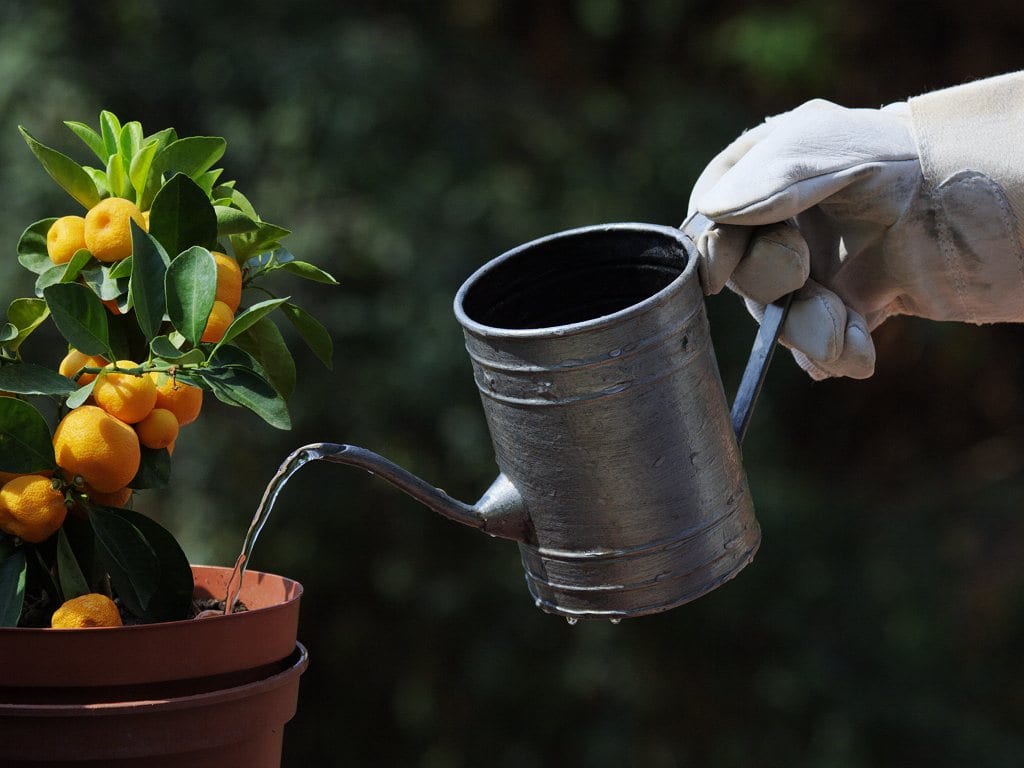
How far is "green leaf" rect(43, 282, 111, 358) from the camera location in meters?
0.67

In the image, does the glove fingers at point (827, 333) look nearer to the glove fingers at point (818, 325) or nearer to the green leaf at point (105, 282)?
the glove fingers at point (818, 325)

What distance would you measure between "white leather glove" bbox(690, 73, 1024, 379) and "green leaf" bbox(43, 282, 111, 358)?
15.4 inches

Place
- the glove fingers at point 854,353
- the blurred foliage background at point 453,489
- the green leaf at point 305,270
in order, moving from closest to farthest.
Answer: the green leaf at point 305,270
the glove fingers at point 854,353
the blurred foliage background at point 453,489

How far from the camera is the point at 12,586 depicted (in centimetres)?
70

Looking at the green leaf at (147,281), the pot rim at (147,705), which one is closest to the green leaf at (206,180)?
the green leaf at (147,281)

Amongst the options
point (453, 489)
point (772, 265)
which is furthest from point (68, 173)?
point (453, 489)

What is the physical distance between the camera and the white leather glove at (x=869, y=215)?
882 millimetres

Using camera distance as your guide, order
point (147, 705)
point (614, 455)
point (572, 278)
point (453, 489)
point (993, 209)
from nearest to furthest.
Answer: point (147, 705)
point (614, 455)
point (572, 278)
point (993, 209)
point (453, 489)

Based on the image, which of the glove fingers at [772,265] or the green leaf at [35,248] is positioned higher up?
the green leaf at [35,248]

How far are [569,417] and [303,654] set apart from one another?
0.72ft

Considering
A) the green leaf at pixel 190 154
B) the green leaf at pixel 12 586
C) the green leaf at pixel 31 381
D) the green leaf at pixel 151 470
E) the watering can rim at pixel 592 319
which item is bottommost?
the green leaf at pixel 12 586

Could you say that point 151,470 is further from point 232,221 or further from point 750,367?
point 750,367

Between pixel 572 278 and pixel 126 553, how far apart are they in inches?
13.5

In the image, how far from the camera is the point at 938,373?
316 cm
